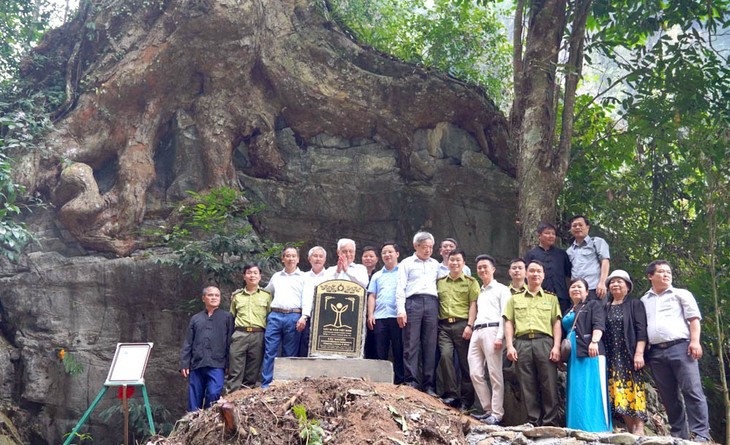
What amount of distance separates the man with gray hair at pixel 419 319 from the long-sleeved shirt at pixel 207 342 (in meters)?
1.80

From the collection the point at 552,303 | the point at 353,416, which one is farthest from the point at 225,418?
the point at 552,303

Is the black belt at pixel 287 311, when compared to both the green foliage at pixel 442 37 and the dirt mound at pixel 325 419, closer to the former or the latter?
the dirt mound at pixel 325 419

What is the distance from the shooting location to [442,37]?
11281 millimetres

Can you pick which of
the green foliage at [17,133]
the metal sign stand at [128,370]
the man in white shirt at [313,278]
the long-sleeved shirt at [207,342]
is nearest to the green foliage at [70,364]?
the green foliage at [17,133]

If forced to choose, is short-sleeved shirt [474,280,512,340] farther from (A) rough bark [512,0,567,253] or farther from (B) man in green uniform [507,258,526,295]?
(A) rough bark [512,0,567,253]

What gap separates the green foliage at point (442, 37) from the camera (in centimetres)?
1126

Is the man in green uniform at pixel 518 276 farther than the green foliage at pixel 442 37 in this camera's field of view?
No

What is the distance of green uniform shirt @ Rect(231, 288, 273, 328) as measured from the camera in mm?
6965

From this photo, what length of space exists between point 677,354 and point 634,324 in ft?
1.31

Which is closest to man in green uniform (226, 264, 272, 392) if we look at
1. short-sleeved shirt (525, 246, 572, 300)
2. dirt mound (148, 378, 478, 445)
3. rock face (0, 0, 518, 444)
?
dirt mound (148, 378, 478, 445)

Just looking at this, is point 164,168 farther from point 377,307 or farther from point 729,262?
point 729,262

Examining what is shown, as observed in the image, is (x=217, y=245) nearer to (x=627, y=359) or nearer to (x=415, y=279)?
(x=415, y=279)

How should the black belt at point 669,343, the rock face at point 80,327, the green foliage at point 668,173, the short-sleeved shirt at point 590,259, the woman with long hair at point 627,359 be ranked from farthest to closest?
the rock face at point 80,327, the green foliage at point 668,173, the short-sleeved shirt at point 590,259, the woman with long hair at point 627,359, the black belt at point 669,343

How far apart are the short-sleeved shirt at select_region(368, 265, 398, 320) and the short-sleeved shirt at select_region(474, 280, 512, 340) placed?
0.85 meters
